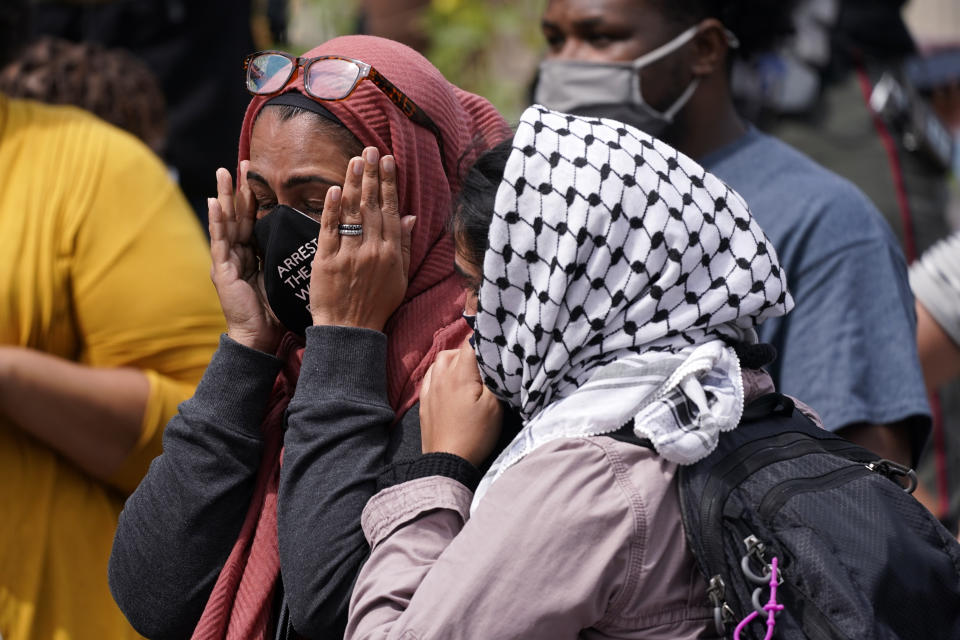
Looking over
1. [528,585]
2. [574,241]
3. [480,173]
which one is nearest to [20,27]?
[480,173]

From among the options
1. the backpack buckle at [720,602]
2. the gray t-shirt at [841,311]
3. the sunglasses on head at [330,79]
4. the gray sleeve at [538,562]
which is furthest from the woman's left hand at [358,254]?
the gray t-shirt at [841,311]

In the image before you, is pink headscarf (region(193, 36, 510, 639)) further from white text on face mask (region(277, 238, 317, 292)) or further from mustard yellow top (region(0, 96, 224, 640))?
mustard yellow top (region(0, 96, 224, 640))

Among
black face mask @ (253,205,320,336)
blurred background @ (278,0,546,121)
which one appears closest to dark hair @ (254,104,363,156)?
black face mask @ (253,205,320,336)

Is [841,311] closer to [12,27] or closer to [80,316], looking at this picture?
[80,316]

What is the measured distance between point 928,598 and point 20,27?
2450 mm

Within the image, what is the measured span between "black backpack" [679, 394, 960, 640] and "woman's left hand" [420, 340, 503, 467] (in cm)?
35

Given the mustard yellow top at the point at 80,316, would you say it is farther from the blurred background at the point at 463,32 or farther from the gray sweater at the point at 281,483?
the blurred background at the point at 463,32

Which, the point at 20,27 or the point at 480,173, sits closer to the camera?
the point at 480,173

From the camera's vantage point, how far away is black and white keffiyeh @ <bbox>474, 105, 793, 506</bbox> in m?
1.71

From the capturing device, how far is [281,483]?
194 cm

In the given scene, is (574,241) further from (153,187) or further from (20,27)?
(20,27)

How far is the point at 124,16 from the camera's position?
16.6 feet

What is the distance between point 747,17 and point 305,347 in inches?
75.9

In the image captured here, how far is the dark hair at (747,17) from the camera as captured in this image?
127 inches
